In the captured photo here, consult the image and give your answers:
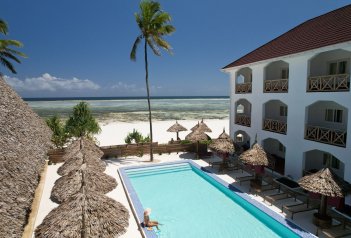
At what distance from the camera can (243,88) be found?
2038cm

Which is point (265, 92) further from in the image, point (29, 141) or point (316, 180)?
point (29, 141)

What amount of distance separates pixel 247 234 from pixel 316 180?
12.3 ft

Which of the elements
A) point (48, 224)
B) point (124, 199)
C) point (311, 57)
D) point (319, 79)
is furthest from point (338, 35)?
point (48, 224)

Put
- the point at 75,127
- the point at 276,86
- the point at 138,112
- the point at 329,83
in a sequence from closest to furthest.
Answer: the point at 329,83 < the point at 276,86 < the point at 75,127 < the point at 138,112

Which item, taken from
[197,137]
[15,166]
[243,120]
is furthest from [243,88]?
[15,166]

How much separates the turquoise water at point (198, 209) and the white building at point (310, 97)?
473 centimetres

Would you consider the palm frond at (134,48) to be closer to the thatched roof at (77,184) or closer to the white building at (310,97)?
the white building at (310,97)

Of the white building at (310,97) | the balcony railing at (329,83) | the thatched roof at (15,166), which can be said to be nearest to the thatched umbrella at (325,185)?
the white building at (310,97)

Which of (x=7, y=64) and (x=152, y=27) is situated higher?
(x=152, y=27)

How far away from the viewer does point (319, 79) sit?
13.4 metres

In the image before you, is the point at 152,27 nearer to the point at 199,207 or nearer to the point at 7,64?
the point at 199,207

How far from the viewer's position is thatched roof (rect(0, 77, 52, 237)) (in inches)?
252

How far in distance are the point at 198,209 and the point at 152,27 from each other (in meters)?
13.4

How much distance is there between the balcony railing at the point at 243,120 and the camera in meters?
19.8
